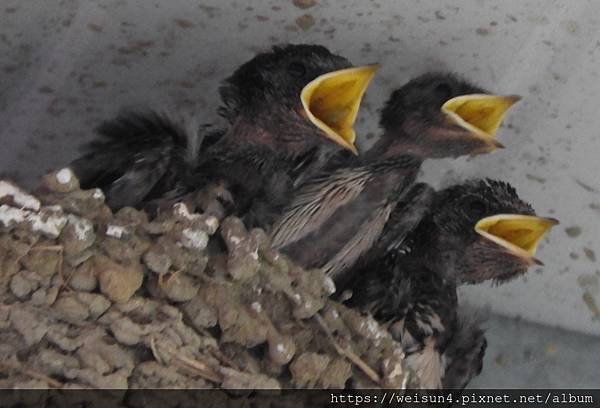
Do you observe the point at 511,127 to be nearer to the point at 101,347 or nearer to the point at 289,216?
the point at 289,216

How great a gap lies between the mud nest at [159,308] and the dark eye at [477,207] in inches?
21.2

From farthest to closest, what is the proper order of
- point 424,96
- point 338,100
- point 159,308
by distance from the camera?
point 424,96
point 338,100
point 159,308

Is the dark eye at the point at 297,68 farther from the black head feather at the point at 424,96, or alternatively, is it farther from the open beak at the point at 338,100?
the black head feather at the point at 424,96

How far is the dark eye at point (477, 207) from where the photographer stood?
7.58 ft

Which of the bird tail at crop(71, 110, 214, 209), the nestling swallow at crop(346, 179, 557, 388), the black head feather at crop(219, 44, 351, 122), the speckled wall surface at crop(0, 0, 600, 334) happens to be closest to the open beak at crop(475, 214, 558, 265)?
the nestling swallow at crop(346, 179, 557, 388)

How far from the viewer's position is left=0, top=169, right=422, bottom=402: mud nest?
1.63 metres

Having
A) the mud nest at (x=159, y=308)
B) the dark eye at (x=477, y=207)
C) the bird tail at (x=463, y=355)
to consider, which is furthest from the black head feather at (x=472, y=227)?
the mud nest at (x=159, y=308)

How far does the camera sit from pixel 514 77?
215 cm

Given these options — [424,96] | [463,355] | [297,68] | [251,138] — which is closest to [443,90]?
[424,96]

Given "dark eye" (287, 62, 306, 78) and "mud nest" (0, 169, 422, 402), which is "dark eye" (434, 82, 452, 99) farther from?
"mud nest" (0, 169, 422, 402)

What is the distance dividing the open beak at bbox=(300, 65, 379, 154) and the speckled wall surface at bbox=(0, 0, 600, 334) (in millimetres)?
127

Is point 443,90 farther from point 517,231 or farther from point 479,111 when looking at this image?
point 517,231

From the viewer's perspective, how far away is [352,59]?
87.5 inches

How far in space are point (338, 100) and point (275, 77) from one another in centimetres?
16
